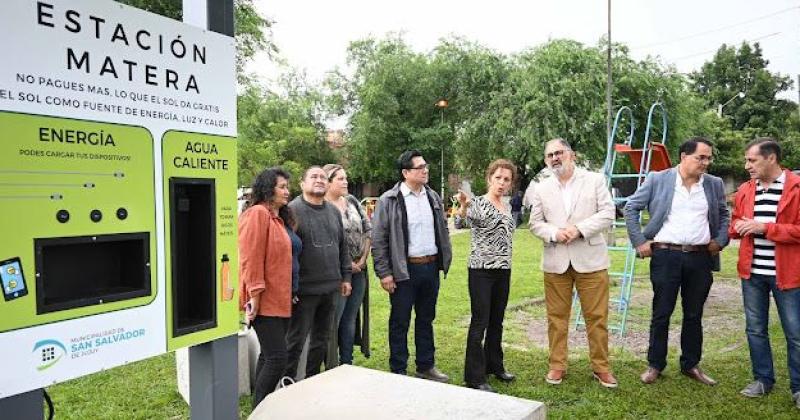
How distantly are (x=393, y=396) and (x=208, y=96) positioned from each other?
1.41m

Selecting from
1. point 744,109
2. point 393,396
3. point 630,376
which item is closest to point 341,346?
point 630,376

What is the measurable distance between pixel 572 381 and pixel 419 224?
5.92 feet

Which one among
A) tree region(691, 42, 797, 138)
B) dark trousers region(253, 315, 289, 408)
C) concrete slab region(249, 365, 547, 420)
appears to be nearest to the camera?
concrete slab region(249, 365, 547, 420)

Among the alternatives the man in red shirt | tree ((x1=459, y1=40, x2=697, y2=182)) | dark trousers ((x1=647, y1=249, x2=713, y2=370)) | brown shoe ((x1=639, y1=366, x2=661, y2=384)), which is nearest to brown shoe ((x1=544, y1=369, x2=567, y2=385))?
brown shoe ((x1=639, y1=366, x2=661, y2=384))

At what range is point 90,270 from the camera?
2021mm

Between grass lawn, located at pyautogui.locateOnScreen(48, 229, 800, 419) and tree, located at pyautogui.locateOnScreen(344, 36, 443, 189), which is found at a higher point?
tree, located at pyautogui.locateOnScreen(344, 36, 443, 189)

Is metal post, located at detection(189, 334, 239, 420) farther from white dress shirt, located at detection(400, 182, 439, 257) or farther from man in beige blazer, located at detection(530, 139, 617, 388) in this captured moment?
man in beige blazer, located at detection(530, 139, 617, 388)

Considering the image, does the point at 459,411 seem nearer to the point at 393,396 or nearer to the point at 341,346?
the point at 393,396

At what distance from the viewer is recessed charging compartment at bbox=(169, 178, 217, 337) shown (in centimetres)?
227

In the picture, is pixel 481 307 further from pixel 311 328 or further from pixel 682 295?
pixel 682 295

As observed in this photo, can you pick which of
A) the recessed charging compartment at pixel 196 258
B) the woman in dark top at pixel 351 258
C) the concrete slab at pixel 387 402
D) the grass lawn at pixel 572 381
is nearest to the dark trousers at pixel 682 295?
the grass lawn at pixel 572 381

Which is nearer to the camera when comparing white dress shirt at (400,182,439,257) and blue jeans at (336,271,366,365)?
white dress shirt at (400,182,439,257)

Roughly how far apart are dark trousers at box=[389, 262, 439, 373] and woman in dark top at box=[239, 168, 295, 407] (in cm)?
120

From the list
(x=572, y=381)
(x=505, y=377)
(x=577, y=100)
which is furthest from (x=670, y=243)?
(x=577, y=100)
